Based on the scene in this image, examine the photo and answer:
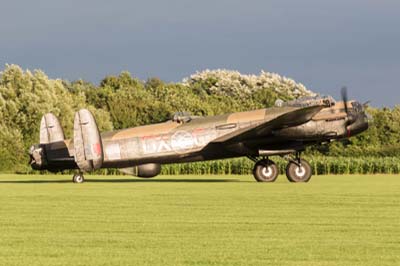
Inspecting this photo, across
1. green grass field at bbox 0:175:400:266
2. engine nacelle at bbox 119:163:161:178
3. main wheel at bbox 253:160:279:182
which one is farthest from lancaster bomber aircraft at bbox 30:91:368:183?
green grass field at bbox 0:175:400:266

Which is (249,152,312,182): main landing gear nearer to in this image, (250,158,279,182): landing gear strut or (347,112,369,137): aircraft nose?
(250,158,279,182): landing gear strut

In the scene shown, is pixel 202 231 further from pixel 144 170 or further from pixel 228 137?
pixel 144 170

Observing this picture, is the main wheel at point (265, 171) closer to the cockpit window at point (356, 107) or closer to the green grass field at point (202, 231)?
the cockpit window at point (356, 107)

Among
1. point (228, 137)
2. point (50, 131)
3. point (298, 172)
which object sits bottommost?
point (298, 172)

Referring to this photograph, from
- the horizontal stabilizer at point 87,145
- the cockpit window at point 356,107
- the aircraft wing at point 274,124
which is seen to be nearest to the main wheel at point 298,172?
the aircraft wing at point 274,124

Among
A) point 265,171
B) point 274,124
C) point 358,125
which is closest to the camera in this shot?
point 274,124

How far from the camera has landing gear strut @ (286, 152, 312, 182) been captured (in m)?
37.5

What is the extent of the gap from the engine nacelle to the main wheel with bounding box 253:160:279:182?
4.06 m

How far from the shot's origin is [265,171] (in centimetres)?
3856

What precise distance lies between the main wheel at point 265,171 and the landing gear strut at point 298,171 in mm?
919

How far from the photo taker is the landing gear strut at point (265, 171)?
38375mm

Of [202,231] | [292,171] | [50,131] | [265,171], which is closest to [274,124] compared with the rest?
[292,171]

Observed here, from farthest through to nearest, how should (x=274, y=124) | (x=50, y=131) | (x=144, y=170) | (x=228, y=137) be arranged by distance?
(x=50, y=131), (x=144, y=170), (x=228, y=137), (x=274, y=124)

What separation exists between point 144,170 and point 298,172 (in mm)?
6633
